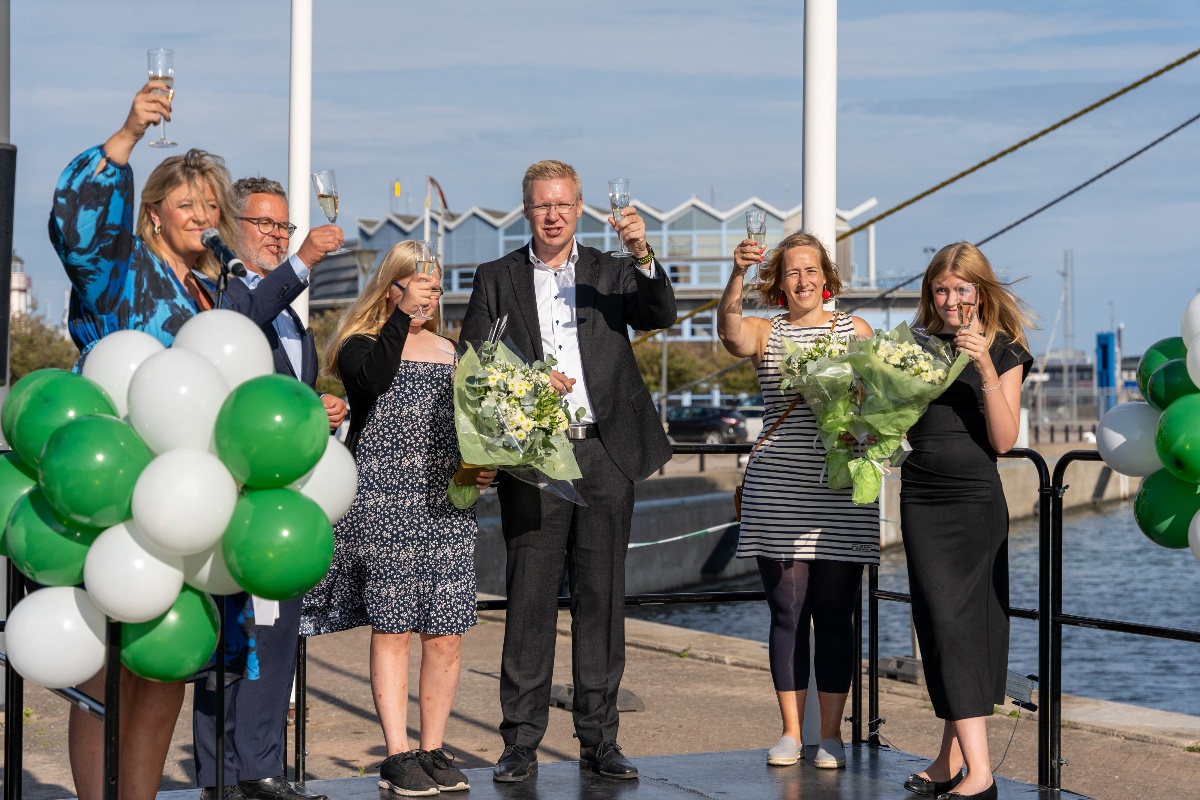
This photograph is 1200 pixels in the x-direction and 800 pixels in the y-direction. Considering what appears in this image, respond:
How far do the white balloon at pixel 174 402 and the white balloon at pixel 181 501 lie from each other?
69 mm

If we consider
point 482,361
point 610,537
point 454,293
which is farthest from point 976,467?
point 454,293

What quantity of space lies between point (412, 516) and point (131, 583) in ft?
4.88

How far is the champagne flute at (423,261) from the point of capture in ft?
13.6

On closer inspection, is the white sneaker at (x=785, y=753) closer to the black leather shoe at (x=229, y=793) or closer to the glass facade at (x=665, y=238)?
the black leather shoe at (x=229, y=793)

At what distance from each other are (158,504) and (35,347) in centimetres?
4350

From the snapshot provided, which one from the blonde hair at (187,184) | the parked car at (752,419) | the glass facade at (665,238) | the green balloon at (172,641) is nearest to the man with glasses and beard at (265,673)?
the blonde hair at (187,184)

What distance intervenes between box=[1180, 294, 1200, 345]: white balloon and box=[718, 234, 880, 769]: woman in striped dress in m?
1.12

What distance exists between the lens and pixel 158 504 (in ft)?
8.91

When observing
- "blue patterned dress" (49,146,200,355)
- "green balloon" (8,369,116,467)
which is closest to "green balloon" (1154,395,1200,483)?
"blue patterned dress" (49,146,200,355)

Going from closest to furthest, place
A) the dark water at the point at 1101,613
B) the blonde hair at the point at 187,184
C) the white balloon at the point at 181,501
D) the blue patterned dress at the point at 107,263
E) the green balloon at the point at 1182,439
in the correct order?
the white balloon at the point at 181,501 < the blue patterned dress at the point at 107,263 < the blonde hair at the point at 187,184 < the green balloon at the point at 1182,439 < the dark water at the point at 1101,613

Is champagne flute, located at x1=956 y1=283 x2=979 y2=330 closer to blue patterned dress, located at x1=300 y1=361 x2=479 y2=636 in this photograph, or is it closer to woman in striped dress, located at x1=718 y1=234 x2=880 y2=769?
woman in striped dress, located at x1=718 y1=234 x2=880 y2=769

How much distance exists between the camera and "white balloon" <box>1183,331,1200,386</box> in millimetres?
3811

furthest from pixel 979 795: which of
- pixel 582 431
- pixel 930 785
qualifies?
pixel 582 431

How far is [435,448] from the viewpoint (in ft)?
14.1
